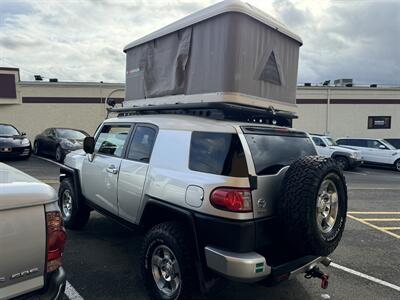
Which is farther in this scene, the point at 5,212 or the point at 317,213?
the point at 317,213

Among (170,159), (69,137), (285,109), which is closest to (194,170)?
(170,159)

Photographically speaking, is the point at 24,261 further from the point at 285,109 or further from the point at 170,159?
the point at 285,109

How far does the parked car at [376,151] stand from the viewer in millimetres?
16297

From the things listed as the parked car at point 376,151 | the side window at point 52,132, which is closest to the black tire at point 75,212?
the side window at point 52,132

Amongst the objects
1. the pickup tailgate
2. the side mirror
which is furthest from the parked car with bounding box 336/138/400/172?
the pickup tailgate

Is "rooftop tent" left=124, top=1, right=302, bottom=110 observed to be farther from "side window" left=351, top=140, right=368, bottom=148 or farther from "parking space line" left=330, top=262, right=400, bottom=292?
"side window" left=351, top=140, right=368, bottom=148

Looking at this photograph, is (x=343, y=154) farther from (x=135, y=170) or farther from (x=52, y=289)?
(x=52, y=289)

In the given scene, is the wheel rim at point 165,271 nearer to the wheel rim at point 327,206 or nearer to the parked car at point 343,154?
the wheel rim at point 327,206

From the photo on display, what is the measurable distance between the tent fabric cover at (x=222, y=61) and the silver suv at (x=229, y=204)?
22.5 inches

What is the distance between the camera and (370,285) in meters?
3.89

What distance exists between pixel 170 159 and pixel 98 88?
17.4 meters

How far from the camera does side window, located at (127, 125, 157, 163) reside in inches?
149

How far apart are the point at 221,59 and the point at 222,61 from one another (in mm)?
26

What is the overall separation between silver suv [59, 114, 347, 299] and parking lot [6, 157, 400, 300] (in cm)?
48
